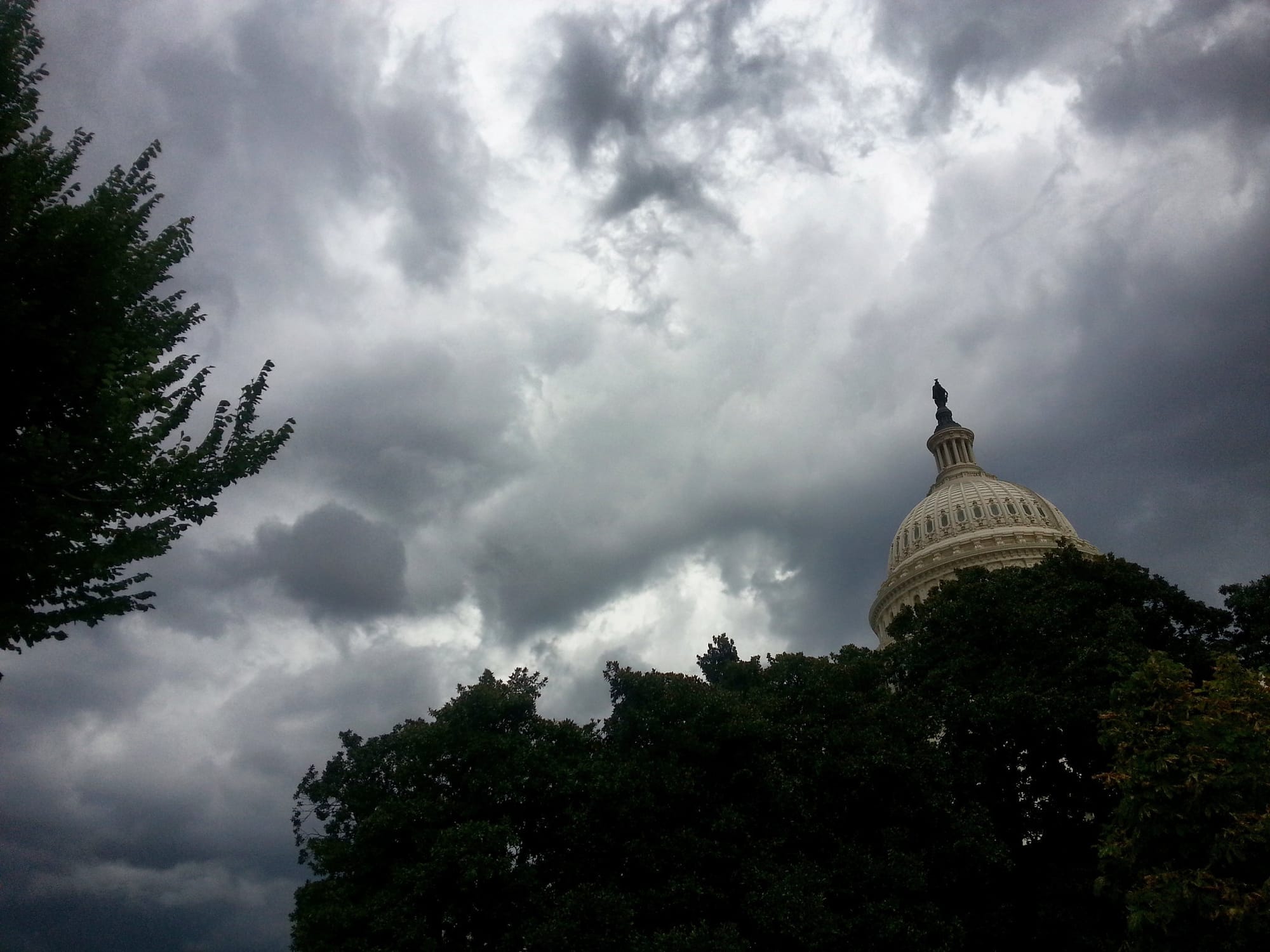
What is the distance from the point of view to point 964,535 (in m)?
70.2

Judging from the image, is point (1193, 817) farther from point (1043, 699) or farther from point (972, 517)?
point (972, 517)

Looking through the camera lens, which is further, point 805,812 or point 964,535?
point 964,535

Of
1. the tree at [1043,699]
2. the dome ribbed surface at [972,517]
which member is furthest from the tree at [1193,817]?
the dome ribbed surface at [972,517]

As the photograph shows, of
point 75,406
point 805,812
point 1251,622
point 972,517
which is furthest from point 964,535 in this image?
point 75,406

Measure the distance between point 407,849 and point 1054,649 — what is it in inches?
803

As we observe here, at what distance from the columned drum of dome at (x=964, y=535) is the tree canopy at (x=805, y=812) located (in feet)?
126

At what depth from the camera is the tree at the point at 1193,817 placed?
15281mm

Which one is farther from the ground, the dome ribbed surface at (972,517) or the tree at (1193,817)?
the dome ribbed surface at (972,517)

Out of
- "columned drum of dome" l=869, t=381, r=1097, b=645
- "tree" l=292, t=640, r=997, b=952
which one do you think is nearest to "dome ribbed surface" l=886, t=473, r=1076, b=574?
"columned drum of dome" l=869, t=381, r=1097, b=645

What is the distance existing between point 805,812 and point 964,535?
53987mm

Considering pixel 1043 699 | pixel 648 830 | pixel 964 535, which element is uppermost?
pixel 964 535

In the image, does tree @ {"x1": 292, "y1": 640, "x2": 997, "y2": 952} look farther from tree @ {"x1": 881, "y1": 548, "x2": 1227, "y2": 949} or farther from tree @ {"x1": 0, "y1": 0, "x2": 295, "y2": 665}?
tree @ {"x1": 0, "y1": 0, "x2": 295, "y2": 665}

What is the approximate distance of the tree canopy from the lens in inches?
699

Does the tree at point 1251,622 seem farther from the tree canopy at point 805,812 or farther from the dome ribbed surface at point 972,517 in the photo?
the dome ribbed surface at point 972,517
